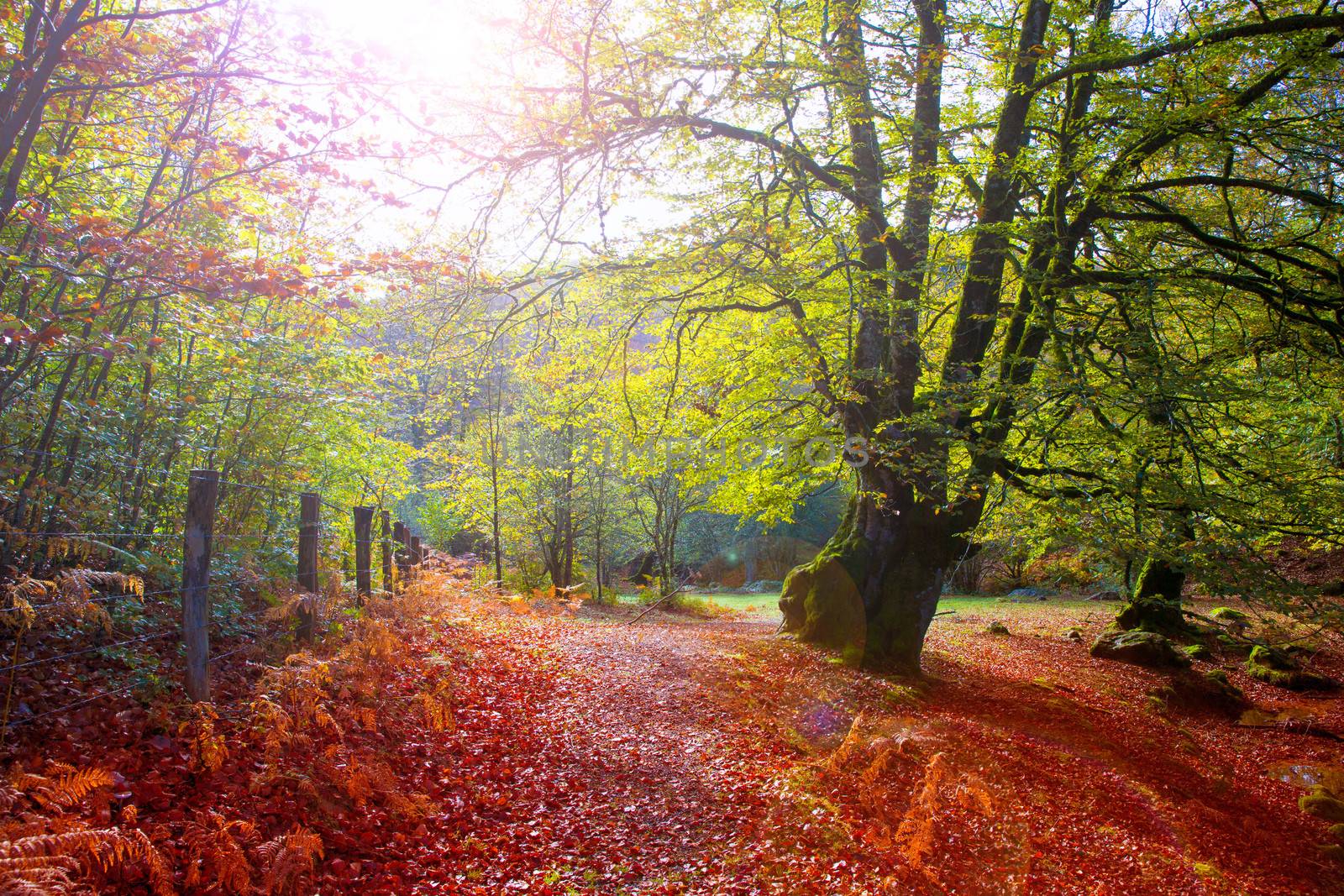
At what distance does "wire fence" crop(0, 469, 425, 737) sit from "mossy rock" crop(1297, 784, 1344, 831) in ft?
30.1

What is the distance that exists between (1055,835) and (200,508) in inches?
255

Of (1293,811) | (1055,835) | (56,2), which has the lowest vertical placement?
(1293,811)

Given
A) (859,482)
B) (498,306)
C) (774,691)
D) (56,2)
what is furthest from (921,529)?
(56,2)

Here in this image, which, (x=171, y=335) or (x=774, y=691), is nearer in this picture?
(x=171, y=335)

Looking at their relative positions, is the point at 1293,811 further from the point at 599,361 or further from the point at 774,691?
the point at 599,361

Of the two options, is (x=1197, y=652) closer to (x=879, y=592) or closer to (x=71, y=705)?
(x=879, y=592)

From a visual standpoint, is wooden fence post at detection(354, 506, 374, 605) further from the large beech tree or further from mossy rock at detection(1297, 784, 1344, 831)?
mossy rock at detection(1297, 784, 1344, 831)

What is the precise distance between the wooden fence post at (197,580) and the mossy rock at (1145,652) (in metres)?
13.2

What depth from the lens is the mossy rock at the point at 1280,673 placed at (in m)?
10.8

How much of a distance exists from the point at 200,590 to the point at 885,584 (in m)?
7.68

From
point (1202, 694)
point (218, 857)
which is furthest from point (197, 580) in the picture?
point (1202, 694)

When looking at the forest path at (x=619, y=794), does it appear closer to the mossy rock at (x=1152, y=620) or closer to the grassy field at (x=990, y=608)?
the grassy field at (x=990, y=608)

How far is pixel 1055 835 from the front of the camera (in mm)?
4984

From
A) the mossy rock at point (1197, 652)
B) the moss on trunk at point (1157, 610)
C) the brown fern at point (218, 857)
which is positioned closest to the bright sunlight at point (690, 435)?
the brown fern at point (218, 857)
